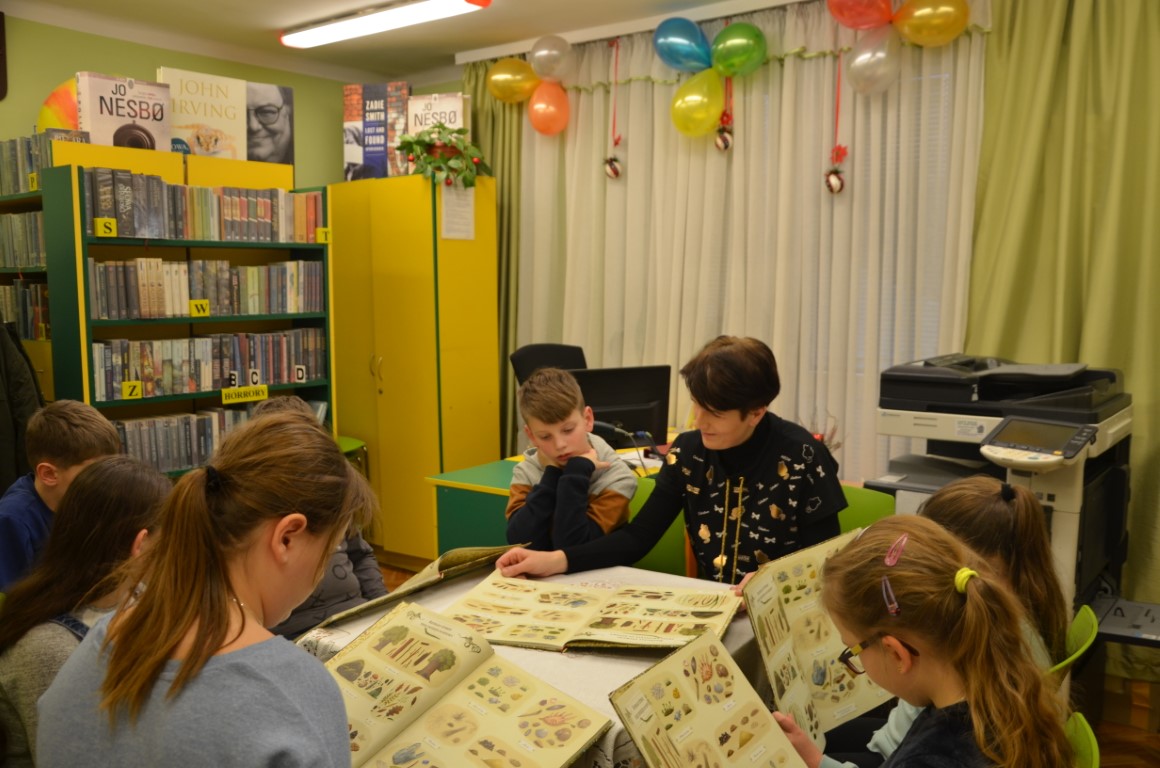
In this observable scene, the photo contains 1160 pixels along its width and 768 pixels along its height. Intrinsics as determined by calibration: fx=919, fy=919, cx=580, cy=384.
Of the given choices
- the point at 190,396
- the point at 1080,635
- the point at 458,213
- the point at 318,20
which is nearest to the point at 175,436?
the point at 190,396

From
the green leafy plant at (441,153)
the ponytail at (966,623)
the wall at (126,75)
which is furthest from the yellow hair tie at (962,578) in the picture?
the wall at (126,75)

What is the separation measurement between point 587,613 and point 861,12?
3027mm

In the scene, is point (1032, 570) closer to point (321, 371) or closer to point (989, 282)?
point (989, 282)

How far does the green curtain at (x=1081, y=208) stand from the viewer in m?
3.36

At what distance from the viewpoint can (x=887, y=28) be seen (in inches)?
150

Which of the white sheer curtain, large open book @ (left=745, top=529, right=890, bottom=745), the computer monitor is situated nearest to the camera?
large open book @ (left=745, top=529, right=890, bottom=745)

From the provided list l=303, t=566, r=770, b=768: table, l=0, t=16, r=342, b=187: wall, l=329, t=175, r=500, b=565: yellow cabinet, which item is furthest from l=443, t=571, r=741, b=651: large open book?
l=0, t=16, r=342, b=187: wall

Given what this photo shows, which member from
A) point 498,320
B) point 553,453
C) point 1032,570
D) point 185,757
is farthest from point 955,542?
point 498,320

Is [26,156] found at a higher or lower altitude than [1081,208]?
higher

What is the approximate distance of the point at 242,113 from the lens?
4.25 meters

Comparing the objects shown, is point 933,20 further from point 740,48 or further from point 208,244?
point 208,244

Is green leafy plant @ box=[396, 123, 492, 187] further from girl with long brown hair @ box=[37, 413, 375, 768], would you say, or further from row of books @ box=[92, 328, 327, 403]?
girl with long brown hair @ box=[37, 413, 375, 768]

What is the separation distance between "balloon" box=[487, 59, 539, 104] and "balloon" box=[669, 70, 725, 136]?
974 millimetres

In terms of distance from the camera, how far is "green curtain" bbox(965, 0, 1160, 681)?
3.36 meters
